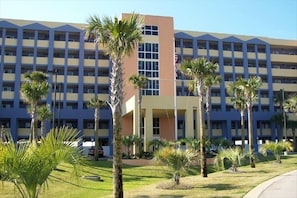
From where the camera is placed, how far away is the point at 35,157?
10.3 m

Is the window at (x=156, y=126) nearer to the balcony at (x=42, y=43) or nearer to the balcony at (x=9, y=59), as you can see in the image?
the balcony at (x=42, y=43)

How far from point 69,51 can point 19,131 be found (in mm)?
17223

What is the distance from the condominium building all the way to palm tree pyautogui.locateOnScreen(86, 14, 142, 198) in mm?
40229

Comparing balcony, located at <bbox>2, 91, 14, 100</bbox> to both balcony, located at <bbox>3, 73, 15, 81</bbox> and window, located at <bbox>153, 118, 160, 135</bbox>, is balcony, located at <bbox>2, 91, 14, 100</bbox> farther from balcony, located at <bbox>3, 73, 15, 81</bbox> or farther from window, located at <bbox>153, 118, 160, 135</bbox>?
window, located at <bbox>153, 118, 160, 135</bbox>

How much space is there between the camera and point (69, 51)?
2682 inches

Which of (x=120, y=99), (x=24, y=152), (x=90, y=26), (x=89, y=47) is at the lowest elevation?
(x=24, y=152)

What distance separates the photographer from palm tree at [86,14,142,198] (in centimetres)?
1566

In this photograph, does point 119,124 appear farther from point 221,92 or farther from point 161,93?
point 221,92

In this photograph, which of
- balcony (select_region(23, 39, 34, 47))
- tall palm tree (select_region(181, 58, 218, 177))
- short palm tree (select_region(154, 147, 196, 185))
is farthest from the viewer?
balcony (select_region(23, 39, 34, 47))

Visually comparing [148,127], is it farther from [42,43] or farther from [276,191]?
[42,43]

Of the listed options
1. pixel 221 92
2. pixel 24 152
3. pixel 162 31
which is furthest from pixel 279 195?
pixel 221 92

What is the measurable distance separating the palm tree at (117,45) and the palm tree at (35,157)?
4.92 m

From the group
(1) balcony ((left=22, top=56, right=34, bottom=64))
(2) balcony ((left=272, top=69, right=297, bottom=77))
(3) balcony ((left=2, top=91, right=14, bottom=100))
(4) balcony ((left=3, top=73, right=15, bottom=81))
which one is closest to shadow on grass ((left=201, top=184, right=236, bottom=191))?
Result: (3) balcony ((left=2, top=91, right=14, bottom=100))

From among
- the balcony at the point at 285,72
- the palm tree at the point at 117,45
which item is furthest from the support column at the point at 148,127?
the balcony at the point at 285,72
